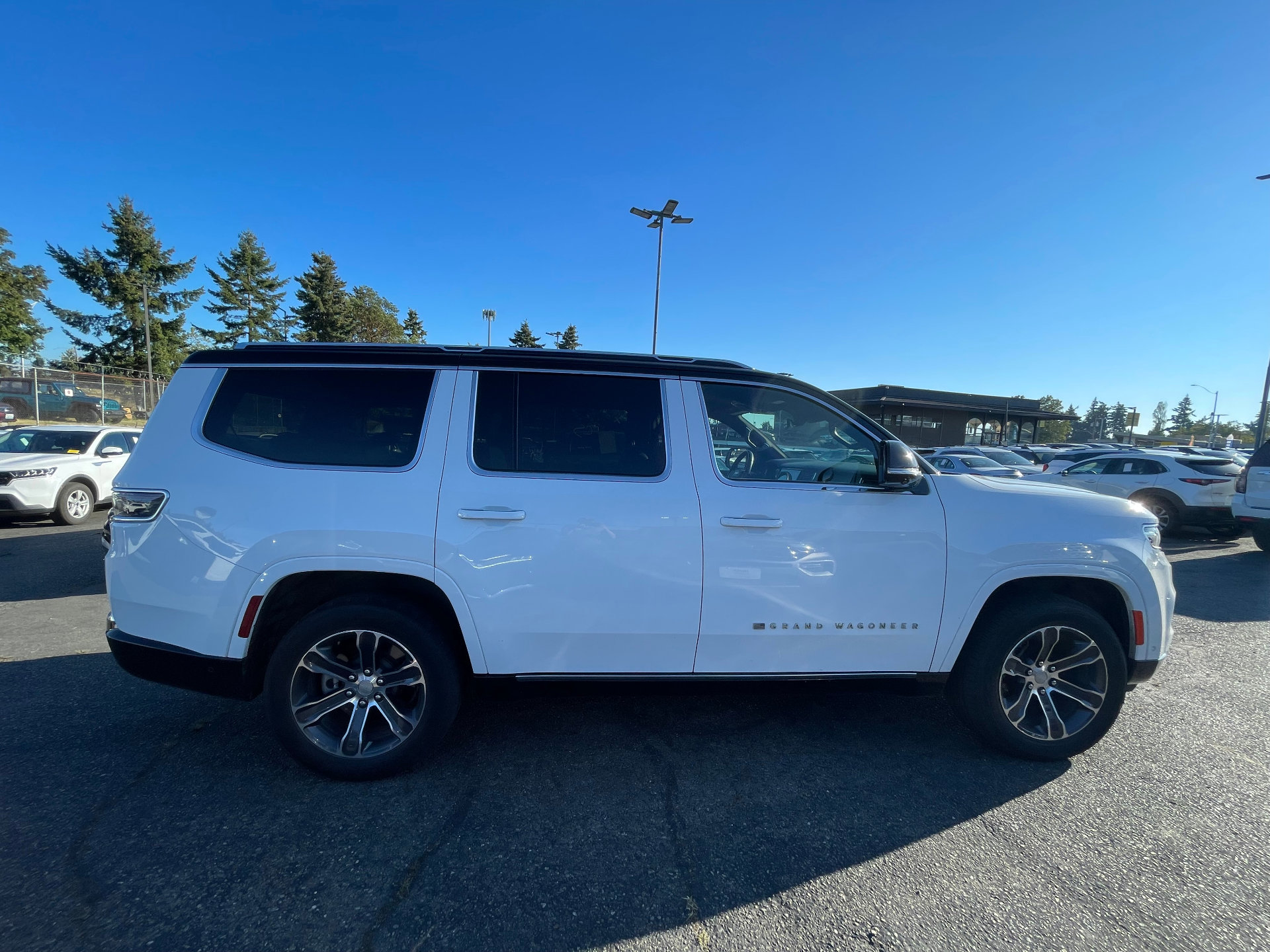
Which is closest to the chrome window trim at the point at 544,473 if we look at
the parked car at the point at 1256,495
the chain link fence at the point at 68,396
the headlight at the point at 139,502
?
the headlight at the point at 139,502

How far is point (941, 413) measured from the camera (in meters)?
42.0

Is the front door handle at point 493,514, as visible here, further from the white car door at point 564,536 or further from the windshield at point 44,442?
the windshield at point 44,442

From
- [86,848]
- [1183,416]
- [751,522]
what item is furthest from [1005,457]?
[1183,416]

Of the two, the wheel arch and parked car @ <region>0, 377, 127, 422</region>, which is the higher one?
parked car @ <region>0, 377, 127, 422</region>

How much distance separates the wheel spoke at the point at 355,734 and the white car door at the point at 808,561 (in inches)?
64.7

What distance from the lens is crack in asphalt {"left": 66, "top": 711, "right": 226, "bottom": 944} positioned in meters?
2.04

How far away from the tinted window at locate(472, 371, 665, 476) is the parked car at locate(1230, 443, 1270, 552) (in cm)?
1084

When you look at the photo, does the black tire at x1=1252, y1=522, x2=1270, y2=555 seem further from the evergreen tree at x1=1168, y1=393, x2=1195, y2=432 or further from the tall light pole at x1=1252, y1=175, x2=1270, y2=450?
the evergreen tree at x1=1168, y1=393, x2=1195, y2=432

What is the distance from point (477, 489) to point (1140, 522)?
3449mm

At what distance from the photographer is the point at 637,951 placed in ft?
6.42

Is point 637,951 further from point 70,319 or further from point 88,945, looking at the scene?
point 70,319

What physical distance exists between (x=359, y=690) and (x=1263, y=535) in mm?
12711

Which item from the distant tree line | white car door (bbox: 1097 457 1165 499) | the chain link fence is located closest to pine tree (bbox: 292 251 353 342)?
the distant tree line

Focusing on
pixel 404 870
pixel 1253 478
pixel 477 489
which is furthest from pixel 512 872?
pixel 1253 478
